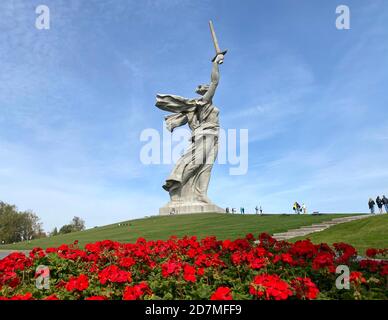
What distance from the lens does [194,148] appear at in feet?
122

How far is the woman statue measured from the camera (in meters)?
36.4

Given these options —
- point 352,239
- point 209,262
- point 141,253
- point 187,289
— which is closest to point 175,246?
point 141,253

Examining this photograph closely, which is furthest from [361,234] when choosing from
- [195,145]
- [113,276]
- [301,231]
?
[195,145]

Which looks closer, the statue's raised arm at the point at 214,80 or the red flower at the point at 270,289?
the red flower at the point at 270,289

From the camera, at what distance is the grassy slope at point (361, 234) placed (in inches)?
505

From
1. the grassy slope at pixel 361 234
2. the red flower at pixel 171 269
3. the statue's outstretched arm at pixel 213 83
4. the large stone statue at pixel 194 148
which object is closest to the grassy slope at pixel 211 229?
the grassy slope at pixel 361 234

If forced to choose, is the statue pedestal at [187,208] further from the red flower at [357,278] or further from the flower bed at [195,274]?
the red flower at [357,278]

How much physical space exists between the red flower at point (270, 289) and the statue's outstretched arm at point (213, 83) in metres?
33.4

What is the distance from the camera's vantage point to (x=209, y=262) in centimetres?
582

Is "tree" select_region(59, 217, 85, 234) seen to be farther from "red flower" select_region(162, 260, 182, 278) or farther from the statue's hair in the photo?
"red flower" select_region(162, 260, 182, 278)

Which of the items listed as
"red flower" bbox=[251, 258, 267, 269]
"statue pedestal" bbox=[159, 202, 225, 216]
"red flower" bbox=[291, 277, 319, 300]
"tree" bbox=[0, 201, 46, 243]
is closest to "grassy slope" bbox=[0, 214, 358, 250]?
"statue pedestal" bbox=[159, 202, 225, 216]

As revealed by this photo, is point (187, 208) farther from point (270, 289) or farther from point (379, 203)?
point (270, 289)
